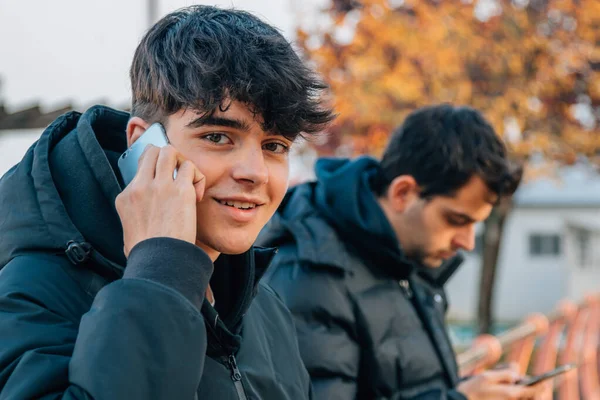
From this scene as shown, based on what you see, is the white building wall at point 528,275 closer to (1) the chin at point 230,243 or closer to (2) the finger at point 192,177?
(1) the chin at point 230,243

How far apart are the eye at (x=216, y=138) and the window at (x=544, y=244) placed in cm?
2917

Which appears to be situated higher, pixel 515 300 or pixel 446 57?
pixel 446 57

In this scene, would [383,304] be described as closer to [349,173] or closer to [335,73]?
[349,173]

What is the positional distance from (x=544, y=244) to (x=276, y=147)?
2937 cm

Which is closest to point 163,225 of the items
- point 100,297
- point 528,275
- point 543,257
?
point 100,297

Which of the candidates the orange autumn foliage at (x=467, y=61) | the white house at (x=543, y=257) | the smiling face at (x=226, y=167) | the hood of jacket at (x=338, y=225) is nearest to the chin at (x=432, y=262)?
the hood of jacket at (x=338, y=225)

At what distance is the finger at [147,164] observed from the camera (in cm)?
153

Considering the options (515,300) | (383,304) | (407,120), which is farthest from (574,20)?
(515,300)

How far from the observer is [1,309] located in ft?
4.62

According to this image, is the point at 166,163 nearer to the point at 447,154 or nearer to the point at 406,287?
the point at 406,287

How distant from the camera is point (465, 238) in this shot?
3193 millimetres

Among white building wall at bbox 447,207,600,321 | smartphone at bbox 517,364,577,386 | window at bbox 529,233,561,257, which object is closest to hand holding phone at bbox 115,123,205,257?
smartphone at bbox 517,364,577,386

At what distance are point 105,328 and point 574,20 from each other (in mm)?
10608

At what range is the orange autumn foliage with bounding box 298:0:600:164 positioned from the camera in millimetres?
10711
